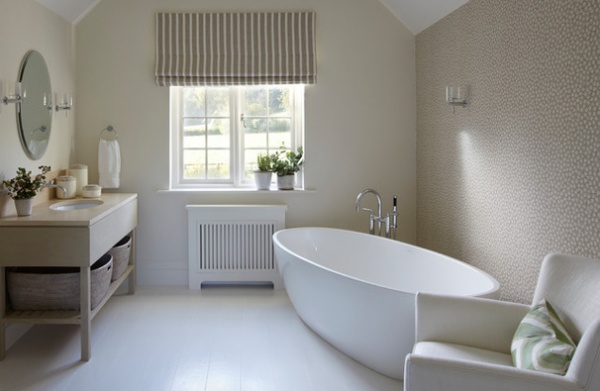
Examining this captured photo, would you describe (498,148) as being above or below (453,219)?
above

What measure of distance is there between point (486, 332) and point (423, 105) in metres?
2.47

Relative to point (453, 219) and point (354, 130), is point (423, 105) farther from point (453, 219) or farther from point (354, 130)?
point (453, 219)

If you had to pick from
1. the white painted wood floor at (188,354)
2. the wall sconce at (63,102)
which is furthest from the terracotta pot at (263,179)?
the wall sconce at (63,102)

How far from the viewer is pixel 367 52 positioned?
14.7ft

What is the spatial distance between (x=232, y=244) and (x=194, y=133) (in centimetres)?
102

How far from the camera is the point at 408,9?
4199 mm

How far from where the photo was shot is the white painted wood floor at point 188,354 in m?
2.72

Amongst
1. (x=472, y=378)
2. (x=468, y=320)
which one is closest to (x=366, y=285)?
(x=468, y=320)

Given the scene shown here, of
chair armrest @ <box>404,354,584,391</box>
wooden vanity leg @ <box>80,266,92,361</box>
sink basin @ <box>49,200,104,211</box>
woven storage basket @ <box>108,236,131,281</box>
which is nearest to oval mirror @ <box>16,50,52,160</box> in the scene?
sink basin @ <box>49,200,104,211</box>

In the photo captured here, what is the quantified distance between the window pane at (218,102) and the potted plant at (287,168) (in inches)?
23.8

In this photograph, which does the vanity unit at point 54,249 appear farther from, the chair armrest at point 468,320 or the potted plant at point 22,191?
the chair armrest at point 468,320

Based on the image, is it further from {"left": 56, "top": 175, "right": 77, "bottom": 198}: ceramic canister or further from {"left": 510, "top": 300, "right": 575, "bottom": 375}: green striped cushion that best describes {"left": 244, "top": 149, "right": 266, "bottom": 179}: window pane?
{"left": 510, "top": 300, "right": 575, "bottom": 375}: green striped cushion

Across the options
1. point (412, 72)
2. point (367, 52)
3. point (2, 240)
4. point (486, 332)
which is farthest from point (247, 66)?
point (486, 332)

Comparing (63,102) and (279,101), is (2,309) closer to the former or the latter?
(63,102)
